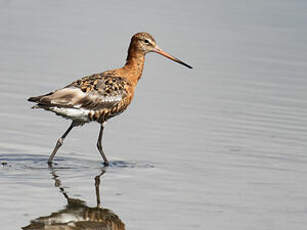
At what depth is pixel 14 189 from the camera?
30.0ft

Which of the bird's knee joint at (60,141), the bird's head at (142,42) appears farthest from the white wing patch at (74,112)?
the bird's head at (142,42)

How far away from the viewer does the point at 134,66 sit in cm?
1179

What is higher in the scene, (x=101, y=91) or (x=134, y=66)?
(x=134, y=66)

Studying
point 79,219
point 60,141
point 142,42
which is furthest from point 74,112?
point 79,219

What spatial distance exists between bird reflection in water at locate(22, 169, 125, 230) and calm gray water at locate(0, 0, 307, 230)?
3.5 inches

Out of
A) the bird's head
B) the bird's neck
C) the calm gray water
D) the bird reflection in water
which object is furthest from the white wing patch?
the bird reflection in water

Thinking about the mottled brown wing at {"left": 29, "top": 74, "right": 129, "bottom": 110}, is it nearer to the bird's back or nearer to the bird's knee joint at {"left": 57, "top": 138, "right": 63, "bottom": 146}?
the bird's back

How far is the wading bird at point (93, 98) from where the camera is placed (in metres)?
10.6

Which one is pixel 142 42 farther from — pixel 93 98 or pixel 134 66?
pixel 93 98

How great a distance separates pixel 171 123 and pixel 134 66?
1.25 meters

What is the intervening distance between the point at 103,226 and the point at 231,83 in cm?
759

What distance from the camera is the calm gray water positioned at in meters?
8.94

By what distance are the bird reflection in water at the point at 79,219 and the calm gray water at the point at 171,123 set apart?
0.09 m

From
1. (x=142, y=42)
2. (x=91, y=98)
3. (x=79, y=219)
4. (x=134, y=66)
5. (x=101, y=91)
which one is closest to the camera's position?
(x=79, y=219)
